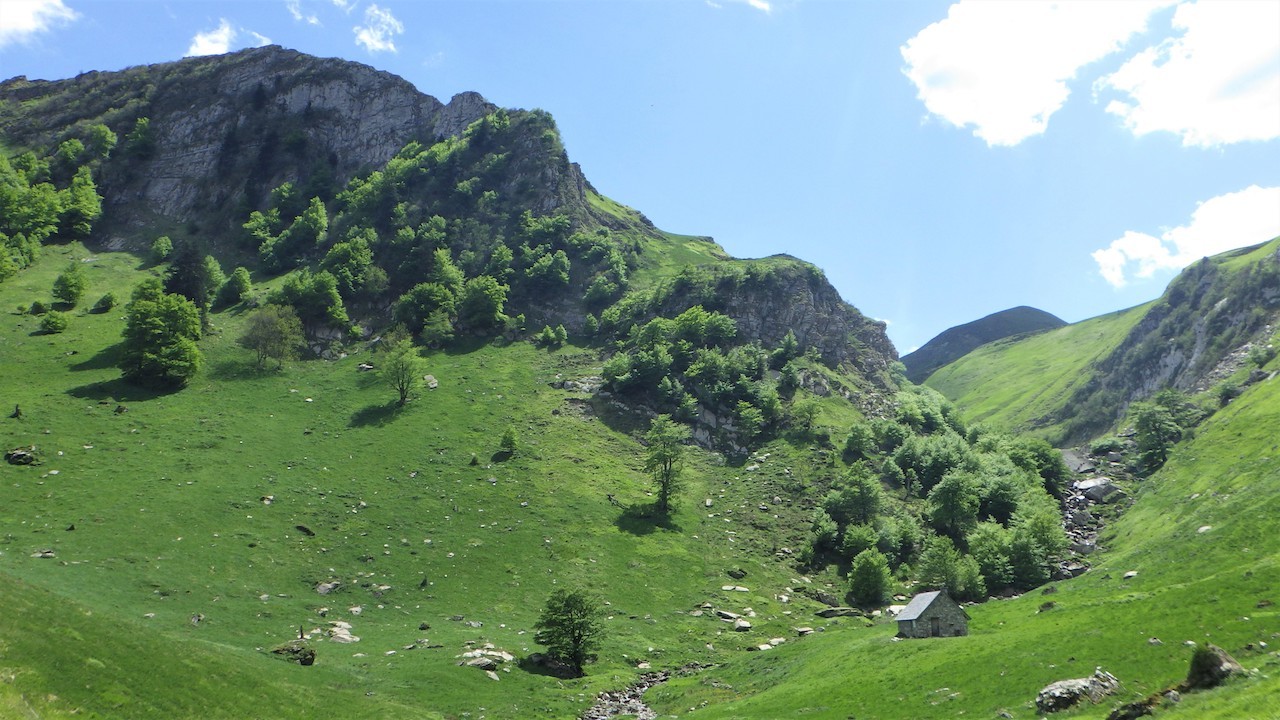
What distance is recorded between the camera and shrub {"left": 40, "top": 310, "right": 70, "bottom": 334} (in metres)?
118

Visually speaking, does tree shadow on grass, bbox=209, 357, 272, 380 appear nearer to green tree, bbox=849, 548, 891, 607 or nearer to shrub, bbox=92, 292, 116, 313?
shrub, bbox=92, 292, 116, 313

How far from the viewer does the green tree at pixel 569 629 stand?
6378cm

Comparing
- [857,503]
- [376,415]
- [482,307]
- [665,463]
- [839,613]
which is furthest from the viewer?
[482,307]

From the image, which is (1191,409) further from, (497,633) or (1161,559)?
(497,633)

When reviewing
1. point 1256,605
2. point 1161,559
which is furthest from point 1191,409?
point 1256,605

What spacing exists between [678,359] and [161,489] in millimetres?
94426

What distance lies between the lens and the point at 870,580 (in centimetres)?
8681

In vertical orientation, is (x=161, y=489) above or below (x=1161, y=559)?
above

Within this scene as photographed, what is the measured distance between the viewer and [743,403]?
133 meters

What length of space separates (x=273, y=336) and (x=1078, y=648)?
12840cm

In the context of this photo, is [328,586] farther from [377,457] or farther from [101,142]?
[101,142]

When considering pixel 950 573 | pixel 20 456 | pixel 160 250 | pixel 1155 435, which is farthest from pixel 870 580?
pixel 160 250

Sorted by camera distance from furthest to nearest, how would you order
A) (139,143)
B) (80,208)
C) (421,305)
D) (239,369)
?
(139,143) → (80,208) → (421,305) → (239,369)

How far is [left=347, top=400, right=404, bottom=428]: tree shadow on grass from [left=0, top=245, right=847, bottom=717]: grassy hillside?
0.49 meters
